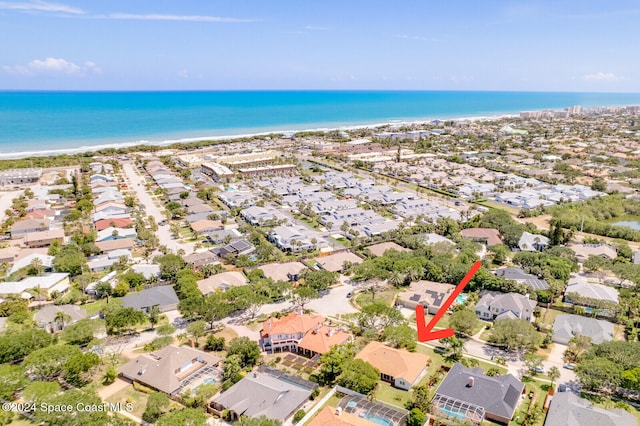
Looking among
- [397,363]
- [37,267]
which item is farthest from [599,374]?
[37,267]

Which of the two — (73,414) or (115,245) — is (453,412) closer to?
(73,414)

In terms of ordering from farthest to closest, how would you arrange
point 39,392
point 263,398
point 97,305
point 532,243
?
point 532,243
point 97,305
point 263,398
point 39,392

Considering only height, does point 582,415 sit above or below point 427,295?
above

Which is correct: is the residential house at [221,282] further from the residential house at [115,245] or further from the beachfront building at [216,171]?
the beachfront building at [216,171]

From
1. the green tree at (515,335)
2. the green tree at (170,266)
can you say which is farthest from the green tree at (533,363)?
the green tree at (170,266)

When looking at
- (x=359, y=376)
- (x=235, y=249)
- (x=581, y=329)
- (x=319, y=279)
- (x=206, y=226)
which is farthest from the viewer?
(x=206, y=226)

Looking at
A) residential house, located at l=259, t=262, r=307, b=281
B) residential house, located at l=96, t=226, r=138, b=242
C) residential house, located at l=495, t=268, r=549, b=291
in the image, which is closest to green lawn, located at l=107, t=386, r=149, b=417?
residential house, located at l=259, t=262, r=307, b=281

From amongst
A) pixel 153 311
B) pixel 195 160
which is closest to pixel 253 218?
pixel 153 311
